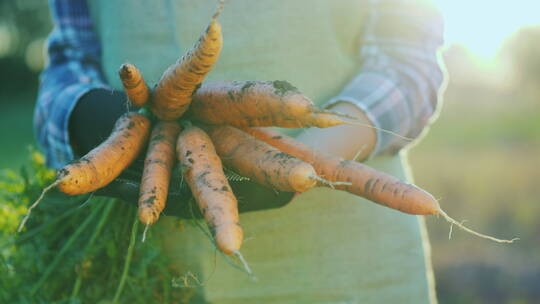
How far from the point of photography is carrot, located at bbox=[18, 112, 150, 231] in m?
0.88

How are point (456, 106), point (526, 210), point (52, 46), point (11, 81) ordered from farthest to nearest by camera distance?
point (11, 81) < point (456, 106) < point (526, 210) < point (52, 46)

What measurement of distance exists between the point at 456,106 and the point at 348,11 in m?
5.70

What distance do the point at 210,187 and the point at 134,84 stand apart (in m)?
0.21

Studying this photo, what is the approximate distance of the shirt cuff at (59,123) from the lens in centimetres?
111

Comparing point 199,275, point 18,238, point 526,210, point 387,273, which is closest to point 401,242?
point 387,273

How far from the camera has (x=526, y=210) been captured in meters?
3.99

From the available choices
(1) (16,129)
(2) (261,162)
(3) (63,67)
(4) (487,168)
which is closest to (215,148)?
(2) (261,162)

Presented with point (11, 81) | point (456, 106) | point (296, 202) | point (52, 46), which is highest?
point (52, 46)

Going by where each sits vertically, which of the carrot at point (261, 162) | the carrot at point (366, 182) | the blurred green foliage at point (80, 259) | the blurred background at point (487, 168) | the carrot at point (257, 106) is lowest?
the blurred background at point (487, 168)

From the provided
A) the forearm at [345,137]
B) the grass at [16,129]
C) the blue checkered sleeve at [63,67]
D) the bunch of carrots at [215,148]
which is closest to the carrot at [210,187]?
the bunch of carrots at [215,148]

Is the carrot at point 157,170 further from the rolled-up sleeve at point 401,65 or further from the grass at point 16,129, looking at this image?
the grass at point 16,129

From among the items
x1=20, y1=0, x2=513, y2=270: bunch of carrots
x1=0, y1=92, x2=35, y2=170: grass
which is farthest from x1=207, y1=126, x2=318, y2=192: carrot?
x1=0, y1=92, x2=35, y2=170: grass

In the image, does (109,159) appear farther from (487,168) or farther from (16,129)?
(16,129)

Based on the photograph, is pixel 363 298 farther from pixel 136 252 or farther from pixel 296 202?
pixel 136 252
